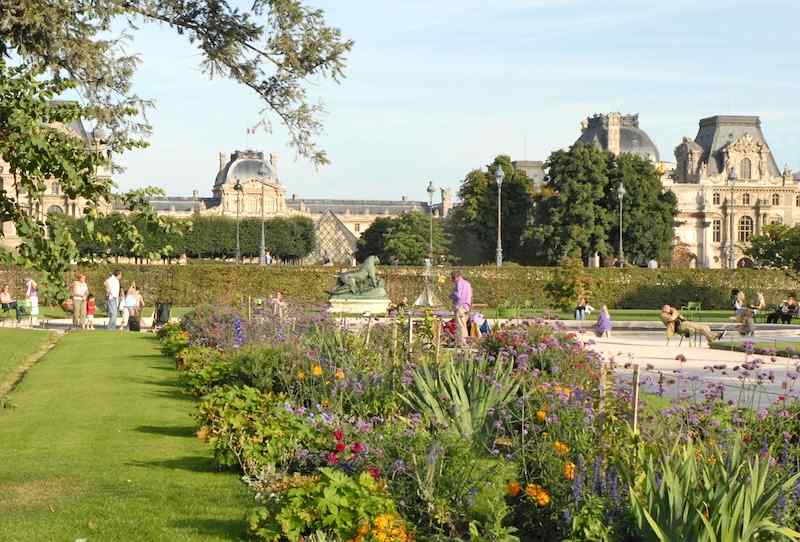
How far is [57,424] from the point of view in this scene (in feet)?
39.8

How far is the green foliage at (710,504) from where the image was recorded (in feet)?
19.1

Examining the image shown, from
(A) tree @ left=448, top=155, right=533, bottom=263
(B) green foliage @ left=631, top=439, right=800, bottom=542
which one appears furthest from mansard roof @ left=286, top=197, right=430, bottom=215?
(B) green foliage @ left=631, top=439, right=800, bottom=542

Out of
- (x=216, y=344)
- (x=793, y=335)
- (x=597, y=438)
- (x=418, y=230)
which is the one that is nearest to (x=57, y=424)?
(x=216, y=344)

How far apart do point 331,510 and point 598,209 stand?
→ 62.2m

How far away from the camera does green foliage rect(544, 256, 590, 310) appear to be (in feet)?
128

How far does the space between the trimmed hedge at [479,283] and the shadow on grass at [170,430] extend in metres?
29.6

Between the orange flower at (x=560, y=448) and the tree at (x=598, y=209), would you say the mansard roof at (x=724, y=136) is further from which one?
the orange flower at (x=560, y=448)

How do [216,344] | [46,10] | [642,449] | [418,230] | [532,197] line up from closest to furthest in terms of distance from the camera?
[642,449]
[46,10]
[216,344]
[532,197]
[418,230]

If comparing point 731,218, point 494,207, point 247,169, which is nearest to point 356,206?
point 247,169

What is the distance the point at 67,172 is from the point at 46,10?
5287 millimetres

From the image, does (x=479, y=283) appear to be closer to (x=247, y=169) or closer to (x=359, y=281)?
(x=359, y=281)

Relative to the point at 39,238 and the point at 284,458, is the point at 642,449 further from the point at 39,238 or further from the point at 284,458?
the point at 39,238

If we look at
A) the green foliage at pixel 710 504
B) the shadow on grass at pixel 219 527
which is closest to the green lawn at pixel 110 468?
the shadow on grass at pixel 219 527

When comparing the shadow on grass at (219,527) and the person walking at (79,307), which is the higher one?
the person walking at (79,307)
